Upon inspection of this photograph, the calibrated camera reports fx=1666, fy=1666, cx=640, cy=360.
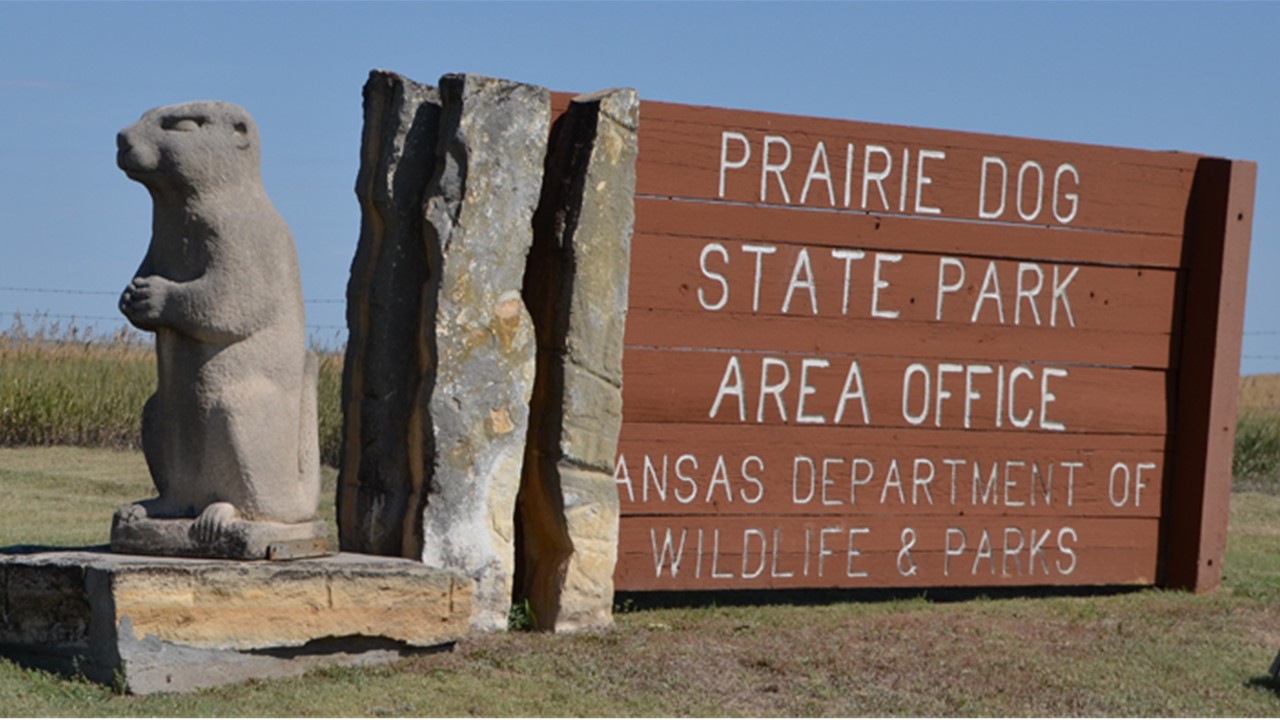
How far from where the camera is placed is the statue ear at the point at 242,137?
6.09m

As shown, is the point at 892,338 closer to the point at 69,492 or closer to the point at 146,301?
the point at 146,301

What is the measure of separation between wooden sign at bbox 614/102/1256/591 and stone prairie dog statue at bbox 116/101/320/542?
1843 mm

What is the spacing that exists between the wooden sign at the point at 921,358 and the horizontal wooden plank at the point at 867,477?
1 centimetres

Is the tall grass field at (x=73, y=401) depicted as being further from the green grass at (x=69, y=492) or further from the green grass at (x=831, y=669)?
the green grass at (x=831, y=669)

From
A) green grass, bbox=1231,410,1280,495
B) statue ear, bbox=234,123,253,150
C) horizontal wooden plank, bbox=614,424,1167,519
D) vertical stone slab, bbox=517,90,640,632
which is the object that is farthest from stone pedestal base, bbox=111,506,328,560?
green grass, bbox=1231,410,1280,495

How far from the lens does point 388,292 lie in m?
6.88

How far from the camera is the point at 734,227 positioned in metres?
7.78

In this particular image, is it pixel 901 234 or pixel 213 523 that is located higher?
pixel 901 234

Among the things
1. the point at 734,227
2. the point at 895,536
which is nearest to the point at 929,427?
the point at 895,536

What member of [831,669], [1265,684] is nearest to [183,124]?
[831,669]

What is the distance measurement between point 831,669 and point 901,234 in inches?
98.6

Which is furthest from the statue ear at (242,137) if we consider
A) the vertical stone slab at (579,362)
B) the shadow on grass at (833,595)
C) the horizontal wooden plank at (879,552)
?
the shadow on grass at (833,595)

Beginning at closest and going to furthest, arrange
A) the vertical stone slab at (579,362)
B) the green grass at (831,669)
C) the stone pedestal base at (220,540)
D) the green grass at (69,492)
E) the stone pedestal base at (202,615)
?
the stone pedestal base at (202,615) < the green grass at (831,669) < the stone pedestal base at (220,540) < the vertical stone slab at (579,362) < the green grass at (69,492)

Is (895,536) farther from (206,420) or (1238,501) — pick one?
(1238,501)
